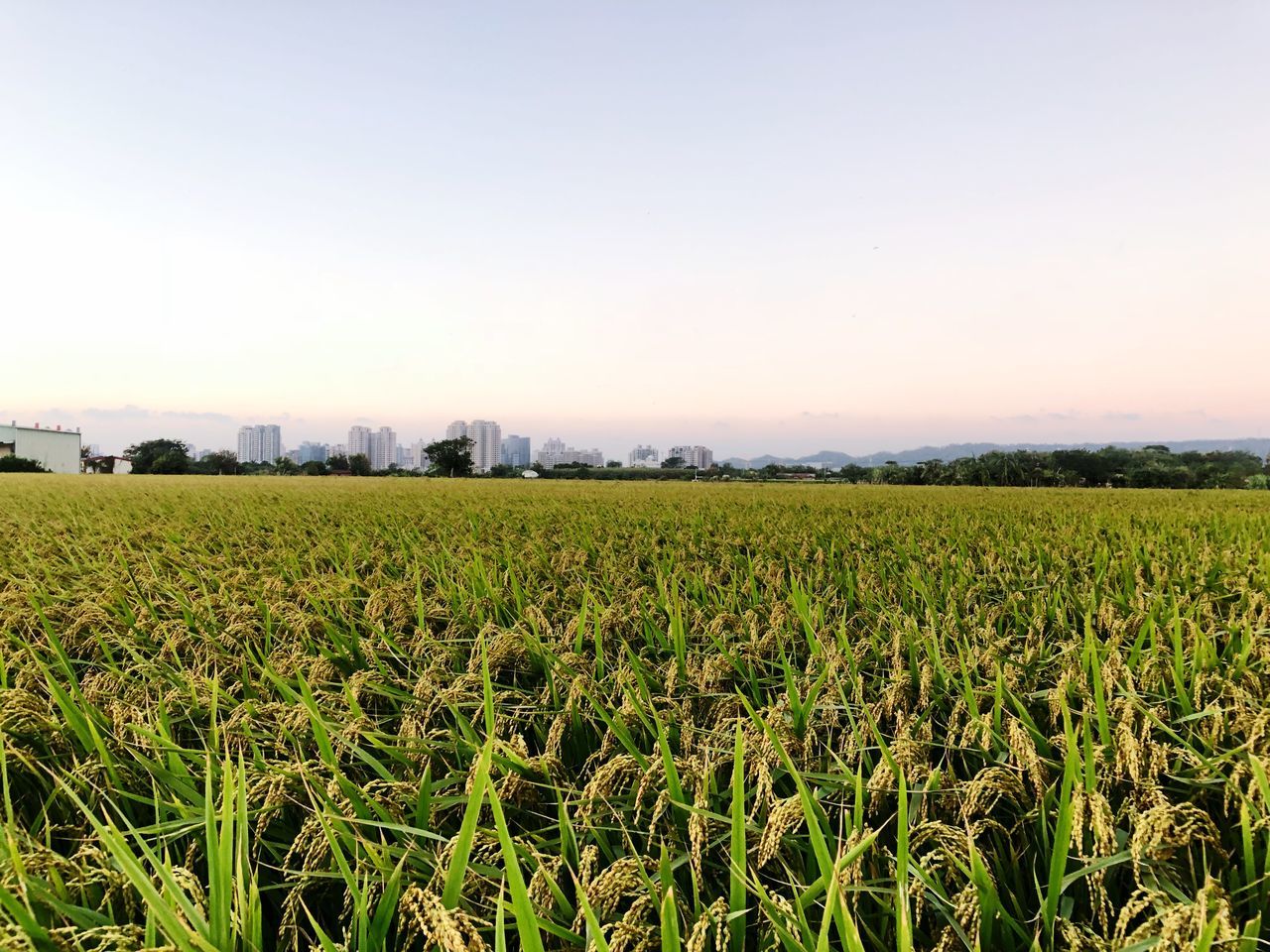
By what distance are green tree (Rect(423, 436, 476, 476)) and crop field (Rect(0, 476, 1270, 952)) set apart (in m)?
77.4

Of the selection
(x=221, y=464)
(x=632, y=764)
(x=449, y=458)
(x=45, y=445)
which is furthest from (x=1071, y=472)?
(x=45, y=445)

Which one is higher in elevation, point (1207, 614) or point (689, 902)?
point (1207, 614)

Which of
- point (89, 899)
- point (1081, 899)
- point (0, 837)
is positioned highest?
point (0, 837)

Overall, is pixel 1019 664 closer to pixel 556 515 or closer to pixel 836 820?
pixel 836 820

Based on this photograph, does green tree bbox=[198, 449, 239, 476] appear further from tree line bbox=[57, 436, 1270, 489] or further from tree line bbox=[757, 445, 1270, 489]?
tree line bbox=[757, 445, 1270, 489]

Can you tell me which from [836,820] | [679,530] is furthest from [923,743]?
[679,530]

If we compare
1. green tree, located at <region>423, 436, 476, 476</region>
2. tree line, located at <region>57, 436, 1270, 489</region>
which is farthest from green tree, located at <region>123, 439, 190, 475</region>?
green tree, located at <region>423, 436, 476, 476</region>

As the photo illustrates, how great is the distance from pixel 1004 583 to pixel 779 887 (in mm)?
3488

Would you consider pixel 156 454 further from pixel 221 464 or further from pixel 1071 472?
pixel 1071 472

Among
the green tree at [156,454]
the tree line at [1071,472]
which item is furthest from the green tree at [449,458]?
the tree line at [1071,472]

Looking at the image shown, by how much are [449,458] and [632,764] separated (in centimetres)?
8189

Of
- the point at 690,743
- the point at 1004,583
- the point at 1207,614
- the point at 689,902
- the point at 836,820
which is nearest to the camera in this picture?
the point at 689,902

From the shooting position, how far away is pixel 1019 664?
2.56 meters

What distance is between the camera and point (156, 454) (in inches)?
3807
